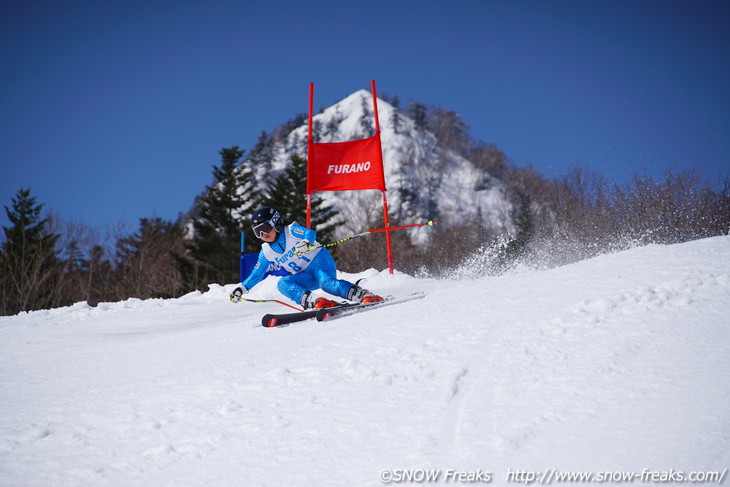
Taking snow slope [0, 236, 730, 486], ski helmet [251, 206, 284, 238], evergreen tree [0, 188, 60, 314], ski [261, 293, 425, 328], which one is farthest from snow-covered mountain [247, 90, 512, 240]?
snow slope [0, 236, 730, 486]

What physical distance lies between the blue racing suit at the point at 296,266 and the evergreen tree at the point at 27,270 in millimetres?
24959

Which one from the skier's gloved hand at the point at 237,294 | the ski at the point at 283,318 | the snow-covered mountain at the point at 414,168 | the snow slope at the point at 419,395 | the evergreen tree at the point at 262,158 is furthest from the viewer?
the evergreen tree at the point at 262,158

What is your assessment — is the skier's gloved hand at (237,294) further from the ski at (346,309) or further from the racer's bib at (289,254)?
the ski at (346,309)

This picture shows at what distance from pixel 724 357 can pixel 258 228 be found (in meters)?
4.71

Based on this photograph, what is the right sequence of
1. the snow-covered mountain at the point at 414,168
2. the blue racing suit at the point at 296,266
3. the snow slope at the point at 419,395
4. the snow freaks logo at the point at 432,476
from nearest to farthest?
the snow freaks logo at the point at 432,476 < the snow slope at the point at 419,395 < the blue racing suit at the point at 296,266 < the snow-covered mountain at the point at 414,168

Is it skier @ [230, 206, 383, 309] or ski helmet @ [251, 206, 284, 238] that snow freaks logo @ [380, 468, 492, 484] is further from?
ski helmet @ [251, 206, 284, 238]

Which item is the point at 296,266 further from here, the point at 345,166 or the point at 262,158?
the point at 262,158

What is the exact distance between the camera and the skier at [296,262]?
600 cm

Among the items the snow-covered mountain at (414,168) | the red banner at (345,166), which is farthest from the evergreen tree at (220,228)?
the snow-covered mountain at (414,168)

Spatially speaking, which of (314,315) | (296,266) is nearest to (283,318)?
(314,315)

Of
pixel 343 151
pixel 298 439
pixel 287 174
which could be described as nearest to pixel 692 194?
pixel 343 151

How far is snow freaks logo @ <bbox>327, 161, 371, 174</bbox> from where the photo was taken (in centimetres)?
1061

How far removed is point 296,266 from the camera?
6.25 metres

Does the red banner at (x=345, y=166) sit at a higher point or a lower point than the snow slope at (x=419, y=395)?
higher
